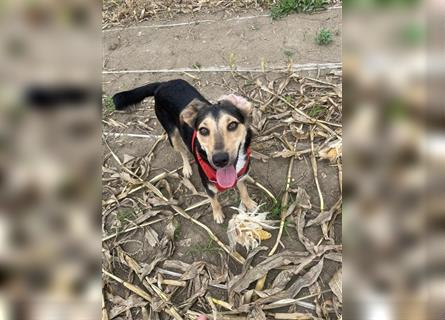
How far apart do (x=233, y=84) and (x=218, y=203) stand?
2351 mm

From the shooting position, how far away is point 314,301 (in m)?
3.89

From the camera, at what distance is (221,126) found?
163 inches

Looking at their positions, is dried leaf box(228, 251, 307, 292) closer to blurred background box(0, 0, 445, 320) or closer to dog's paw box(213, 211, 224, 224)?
dog's paw box(213, 211, 224, 224)

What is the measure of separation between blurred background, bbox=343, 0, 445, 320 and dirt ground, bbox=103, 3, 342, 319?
325 centimetres

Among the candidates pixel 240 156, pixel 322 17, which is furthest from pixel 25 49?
pixel 322 17

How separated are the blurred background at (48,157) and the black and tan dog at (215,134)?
312 centimetres

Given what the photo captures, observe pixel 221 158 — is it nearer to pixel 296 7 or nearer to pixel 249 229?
pixel 249 229

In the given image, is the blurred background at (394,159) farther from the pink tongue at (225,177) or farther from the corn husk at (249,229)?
the corn husk at (249,229)

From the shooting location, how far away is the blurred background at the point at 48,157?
2.57 ft

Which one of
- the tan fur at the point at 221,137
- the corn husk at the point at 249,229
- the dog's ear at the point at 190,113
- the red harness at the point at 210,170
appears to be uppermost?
the dog's ear at the point at 190,113

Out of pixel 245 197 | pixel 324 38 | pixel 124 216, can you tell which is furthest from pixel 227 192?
pixel 324 38

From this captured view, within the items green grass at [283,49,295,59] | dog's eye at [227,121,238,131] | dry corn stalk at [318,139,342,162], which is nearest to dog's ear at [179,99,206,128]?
dog's eye at [227,121,238,131]

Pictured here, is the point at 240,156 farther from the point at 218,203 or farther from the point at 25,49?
the point at 25,49

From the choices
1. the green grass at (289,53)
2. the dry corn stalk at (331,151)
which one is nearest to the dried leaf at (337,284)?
the dry corn stalk at (331,151)
